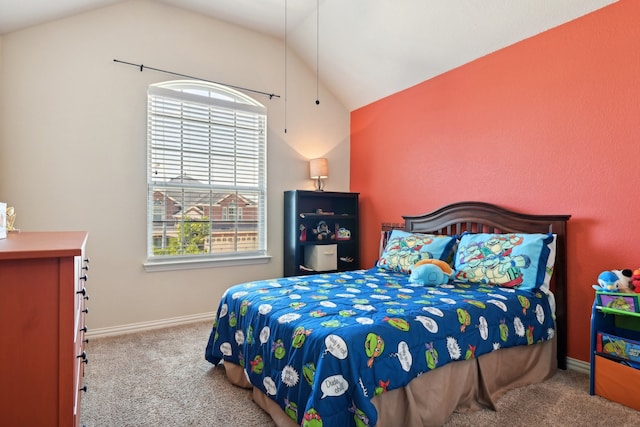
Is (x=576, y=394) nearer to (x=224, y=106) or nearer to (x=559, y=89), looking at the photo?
(x=559, y=89)

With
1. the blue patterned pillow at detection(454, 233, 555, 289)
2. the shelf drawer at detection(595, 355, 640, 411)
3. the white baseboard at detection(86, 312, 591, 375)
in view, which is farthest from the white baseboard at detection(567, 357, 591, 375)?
the white baseboard at detection(86, 312, 591, 375)

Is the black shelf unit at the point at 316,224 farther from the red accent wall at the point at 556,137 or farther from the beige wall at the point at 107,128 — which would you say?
the red accent wall at the point at 556,137

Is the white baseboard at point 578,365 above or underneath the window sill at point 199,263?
underneath

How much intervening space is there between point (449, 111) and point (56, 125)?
3403 millimetres

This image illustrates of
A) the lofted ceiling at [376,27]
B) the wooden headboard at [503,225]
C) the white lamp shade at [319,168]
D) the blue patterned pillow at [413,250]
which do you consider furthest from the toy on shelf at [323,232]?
the lofted ceiling at [376,27]

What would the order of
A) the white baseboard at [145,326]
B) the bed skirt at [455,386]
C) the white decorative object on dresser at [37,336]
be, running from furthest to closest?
1. the white baseboard at [145,326]
2. the bed skirt at [455,386]
3. the white decorative object on dresser at [37,336]

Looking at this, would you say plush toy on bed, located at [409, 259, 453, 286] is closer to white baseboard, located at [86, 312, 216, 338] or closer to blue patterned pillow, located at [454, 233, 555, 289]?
blue patterned pillow, located at [454, 233, 555, 289]

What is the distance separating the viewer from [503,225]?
2895 mm

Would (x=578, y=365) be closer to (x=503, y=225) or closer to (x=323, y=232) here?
(x=503, y=225)

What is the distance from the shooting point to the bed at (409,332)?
5.04 feet

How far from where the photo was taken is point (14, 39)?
2.78 metres

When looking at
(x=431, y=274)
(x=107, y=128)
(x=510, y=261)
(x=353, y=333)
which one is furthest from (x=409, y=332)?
(x=107, y=128)

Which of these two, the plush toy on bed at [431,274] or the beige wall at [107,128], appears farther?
the beige wall at [107,128]

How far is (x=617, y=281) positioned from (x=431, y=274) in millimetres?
1050
